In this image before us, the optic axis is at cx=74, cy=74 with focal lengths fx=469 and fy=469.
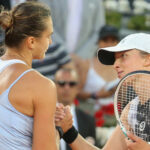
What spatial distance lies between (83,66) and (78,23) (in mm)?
733

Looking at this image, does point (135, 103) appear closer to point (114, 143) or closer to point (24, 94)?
point (114, 143)

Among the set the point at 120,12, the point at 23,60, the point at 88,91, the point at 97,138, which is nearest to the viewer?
the point at 23,60

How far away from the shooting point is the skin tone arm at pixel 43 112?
258 centimetres

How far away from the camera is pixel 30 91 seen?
2.56m

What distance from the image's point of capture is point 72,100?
494cm

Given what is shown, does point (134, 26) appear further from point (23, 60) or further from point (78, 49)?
point (23, 60)

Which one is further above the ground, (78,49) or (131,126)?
(131,126)

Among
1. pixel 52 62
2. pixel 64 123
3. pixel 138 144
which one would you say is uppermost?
pixel 138 144

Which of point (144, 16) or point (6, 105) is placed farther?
point (144, 16)

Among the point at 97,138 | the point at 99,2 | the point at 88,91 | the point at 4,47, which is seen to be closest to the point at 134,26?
the point at 99,2

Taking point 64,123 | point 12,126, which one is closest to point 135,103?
point 64,123

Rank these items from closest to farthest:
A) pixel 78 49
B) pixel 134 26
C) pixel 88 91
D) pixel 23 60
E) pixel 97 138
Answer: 1. pixel 23 60
2. pixel 97 138
3. pixel 88 91
4. pixel 78 49
5. pixel 134 26

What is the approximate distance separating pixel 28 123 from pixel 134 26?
6860 millimetres

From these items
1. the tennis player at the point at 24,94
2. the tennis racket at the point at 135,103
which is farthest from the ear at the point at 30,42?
the tennis racket at the point at 135,103
